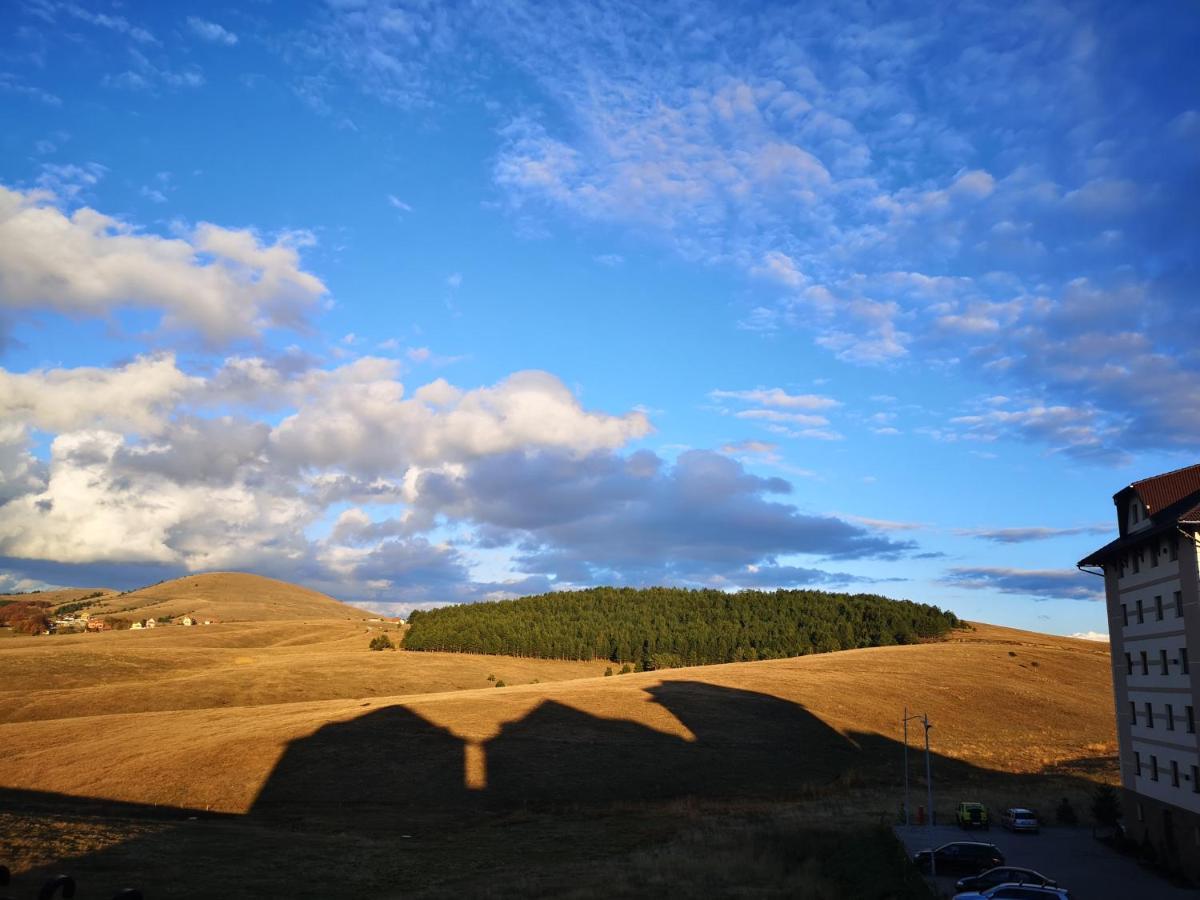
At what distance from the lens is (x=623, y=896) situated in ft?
121

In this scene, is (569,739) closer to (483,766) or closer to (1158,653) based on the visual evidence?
(483,766)

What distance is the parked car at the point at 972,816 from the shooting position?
2222 inches

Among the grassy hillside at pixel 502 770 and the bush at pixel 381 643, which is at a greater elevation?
the bush at pixel 381 643

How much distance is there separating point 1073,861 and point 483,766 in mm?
42477

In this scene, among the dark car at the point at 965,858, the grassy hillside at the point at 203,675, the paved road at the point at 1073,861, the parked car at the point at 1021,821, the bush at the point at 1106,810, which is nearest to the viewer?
the paved road at the point at 1073,861

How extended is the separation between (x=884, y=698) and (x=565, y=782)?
49.1 metres

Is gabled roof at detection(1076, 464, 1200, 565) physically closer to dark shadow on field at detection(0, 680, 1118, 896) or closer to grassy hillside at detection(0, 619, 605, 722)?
dark shadow on field at detection(0, 680, 1118, 896)

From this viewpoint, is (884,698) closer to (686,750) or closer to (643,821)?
(686,750)

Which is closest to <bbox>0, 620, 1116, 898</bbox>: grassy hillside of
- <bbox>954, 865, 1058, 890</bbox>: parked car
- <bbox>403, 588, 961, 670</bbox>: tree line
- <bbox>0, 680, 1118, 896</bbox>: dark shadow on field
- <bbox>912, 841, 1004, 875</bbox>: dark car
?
<bbox>0, 680, 1118, 896</bbox>: dark shadow on field

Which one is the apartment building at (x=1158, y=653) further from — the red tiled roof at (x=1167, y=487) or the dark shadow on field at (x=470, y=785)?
the dark shadow on field at (x=470, y=785)

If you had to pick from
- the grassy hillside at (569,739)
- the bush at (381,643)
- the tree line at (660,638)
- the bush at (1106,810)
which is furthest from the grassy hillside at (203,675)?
the bush at (1106,810)

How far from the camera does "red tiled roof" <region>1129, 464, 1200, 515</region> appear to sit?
45.2 meters

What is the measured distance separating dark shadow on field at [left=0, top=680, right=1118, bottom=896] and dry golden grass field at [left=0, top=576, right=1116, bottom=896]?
10.5 inches

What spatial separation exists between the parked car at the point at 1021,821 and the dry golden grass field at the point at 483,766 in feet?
24.8
